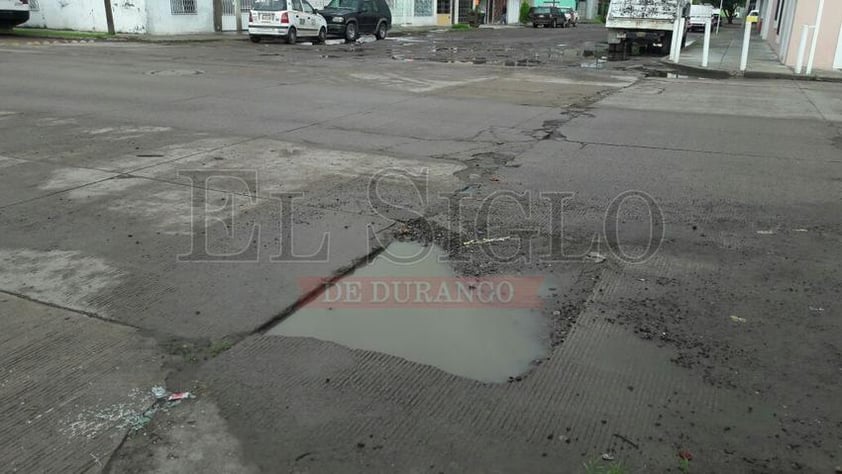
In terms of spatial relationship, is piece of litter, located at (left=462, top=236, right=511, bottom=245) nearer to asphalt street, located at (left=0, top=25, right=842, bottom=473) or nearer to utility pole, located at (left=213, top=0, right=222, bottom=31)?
asphalt street, located at (left=0, top=25, right=842, bottom=473)

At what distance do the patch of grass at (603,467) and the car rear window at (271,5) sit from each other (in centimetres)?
2597

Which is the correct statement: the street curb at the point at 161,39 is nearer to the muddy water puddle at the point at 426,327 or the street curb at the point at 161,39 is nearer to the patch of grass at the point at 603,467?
the muddy water puddle at the point at 426,327

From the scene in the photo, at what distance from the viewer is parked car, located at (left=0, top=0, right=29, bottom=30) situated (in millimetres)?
23734

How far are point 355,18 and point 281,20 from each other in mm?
4709

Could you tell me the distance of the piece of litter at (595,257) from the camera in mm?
5266

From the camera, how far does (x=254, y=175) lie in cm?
730

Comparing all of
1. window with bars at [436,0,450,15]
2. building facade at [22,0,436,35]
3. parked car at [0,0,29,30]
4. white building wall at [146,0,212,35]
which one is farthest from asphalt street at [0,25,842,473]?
window with bars at [436,0,450,15]

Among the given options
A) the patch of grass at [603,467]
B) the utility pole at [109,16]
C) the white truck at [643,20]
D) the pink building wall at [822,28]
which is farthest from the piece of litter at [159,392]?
the utility pole at [109,16]

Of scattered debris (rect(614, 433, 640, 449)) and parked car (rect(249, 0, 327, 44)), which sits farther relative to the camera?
parked car (rect(249, 0, 327, 44))

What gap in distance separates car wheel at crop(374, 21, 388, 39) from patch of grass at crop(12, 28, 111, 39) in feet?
38.5

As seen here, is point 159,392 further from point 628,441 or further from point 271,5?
point 271,5

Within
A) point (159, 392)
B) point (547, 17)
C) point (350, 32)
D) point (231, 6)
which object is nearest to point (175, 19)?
point (231, 6)

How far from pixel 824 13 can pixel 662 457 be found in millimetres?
20674

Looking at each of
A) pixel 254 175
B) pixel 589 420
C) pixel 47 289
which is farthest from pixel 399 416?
pixel 254 175
